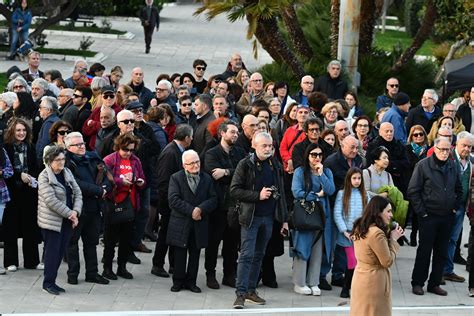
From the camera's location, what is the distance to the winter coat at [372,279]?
11.1 metres

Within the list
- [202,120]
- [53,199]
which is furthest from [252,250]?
[202,120]

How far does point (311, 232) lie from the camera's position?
1374cm

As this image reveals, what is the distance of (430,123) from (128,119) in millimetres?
5586

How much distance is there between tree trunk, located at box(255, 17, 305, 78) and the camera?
2317cm

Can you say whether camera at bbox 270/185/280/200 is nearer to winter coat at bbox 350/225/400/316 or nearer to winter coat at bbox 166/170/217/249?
winter coat at bbox 166/170/217/249

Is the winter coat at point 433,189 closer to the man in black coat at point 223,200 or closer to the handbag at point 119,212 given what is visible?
the man in black coat at point 223,200

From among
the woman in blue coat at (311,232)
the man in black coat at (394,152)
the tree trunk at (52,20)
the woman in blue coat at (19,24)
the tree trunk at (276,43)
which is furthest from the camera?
the tree trunk at (52,20)

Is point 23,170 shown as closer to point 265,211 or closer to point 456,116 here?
point 265,211

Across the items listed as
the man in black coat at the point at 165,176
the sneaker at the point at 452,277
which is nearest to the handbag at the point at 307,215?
the man in black coat at the point at 165,176

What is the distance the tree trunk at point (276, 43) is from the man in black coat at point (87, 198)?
10028mm

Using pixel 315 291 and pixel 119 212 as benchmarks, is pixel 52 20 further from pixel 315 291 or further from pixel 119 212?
pixel 315 291

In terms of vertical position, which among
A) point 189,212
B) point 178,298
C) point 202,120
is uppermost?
point 202,120

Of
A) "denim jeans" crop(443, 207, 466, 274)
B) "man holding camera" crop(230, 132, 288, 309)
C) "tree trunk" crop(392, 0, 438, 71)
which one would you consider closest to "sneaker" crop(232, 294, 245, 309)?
"man holding camera" crop(230, 132, 288, 309)

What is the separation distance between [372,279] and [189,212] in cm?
284
